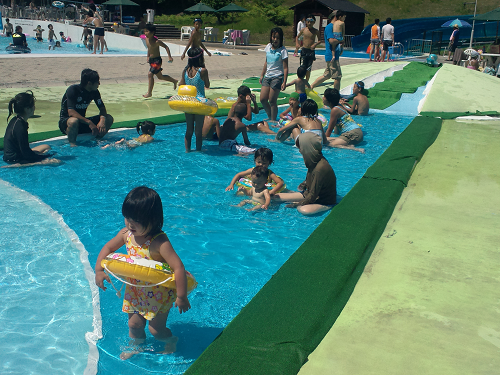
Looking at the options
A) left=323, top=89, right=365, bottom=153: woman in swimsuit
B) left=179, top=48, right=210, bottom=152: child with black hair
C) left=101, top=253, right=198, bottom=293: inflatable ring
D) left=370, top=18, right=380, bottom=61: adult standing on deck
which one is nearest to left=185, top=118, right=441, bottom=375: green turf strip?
left=101, top=253, right=198, bottom=293: inflatable ring

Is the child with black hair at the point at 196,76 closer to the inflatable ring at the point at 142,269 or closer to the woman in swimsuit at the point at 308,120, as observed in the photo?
the woman in swimsuit at the point at 308,120

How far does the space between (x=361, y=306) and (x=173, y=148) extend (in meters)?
5.51

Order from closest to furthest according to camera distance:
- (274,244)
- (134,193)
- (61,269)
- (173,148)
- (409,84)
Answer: (134,193) → (61,269) → (274,244) → (173,148) → (409,84)

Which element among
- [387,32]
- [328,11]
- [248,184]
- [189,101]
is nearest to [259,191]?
[248,184]

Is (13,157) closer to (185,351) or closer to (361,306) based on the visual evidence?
(185,351)

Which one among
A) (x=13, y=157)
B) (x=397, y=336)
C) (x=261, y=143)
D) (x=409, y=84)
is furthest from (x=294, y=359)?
(x=409, y=84)

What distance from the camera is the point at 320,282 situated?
3795 millimetres

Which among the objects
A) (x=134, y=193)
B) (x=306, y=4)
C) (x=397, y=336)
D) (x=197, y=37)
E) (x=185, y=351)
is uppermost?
(x=306, y=4)

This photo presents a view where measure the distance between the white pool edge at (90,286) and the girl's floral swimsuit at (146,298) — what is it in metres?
0.48

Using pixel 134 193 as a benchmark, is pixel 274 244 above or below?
below

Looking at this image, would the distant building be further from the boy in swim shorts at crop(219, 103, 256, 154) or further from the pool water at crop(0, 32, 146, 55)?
the boy in swim shorts at crop(219, 103, 256, 154)

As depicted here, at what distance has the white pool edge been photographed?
3108mm

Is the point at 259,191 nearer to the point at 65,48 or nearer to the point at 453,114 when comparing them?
the point at 453,114

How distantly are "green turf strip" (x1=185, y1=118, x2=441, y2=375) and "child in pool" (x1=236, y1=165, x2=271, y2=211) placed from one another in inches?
32.7
